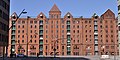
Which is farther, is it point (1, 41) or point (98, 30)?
point (98, 30)

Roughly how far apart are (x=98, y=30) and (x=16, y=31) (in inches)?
1606

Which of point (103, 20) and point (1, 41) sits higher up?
point (103, 20)

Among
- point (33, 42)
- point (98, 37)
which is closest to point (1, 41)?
point (33, 42)

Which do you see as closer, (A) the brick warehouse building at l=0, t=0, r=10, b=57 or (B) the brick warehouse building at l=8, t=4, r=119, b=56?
(A) the brick warehouse building at l=0, t=0, r=10, b=57

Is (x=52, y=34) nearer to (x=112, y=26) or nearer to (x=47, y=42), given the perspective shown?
(x=47, y=42)

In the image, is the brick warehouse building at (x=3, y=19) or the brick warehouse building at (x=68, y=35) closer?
the brick warehouse building at (x=3, y=19)

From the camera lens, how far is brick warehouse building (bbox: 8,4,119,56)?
451 ft

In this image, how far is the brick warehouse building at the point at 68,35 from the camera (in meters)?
138

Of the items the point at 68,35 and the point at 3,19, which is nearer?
the point at 3,19

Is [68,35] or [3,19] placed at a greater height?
[3,19]

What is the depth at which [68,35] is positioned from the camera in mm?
138000

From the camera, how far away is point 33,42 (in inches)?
5443

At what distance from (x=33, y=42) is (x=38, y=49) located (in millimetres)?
4286

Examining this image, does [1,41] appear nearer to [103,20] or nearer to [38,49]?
[38,49]
